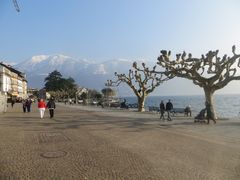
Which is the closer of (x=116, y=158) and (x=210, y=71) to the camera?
(x=116, y=158)

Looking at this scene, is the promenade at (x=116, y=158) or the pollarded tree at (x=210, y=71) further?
the pollarded tree at (x=210, y=71)

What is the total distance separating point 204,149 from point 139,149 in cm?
239

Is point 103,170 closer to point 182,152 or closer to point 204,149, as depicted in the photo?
point 182,152

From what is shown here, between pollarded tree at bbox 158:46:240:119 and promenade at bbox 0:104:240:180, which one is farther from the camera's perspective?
pollarded tree at bbox 158:46:240:119

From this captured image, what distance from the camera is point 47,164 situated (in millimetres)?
10523

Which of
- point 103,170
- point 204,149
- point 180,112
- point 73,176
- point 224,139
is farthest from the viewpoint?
point 180,112

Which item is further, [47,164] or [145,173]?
[47,164]

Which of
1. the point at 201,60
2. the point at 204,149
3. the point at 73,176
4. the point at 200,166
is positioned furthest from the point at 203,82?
the point at 73,176

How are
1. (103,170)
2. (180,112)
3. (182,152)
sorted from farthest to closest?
1. (180,112)
2. (182,152)
3. (103,170)

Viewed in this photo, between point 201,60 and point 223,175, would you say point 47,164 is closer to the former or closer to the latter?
point 223,175

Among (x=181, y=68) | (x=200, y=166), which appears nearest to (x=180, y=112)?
(x=181, y=68)

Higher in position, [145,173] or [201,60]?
[201,60]

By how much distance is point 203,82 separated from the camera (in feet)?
101

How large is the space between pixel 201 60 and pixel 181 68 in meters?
1.75
